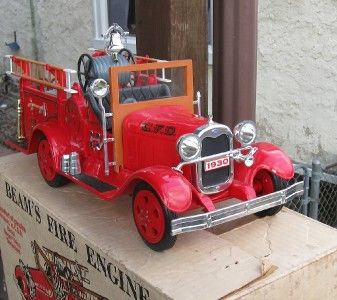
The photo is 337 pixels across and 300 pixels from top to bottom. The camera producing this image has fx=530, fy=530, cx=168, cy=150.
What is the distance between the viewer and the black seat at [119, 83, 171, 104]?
7.68ft

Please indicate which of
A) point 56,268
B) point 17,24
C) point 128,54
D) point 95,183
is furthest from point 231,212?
point 17,24

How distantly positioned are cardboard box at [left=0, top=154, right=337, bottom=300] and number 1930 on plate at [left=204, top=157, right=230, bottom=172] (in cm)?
26

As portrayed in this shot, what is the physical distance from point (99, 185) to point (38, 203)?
30 centimetres

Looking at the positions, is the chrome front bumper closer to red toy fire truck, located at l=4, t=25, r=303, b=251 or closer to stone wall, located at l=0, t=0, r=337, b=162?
red toy fire truck, located at l=4, t=25, r=303, b=251

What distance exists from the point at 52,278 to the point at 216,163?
3.04ft

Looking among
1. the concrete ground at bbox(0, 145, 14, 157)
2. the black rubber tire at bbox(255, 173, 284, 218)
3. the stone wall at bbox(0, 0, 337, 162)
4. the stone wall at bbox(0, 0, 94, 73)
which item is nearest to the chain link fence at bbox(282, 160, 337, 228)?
the black rubber tire at bbox(255, 173, 284, 218)

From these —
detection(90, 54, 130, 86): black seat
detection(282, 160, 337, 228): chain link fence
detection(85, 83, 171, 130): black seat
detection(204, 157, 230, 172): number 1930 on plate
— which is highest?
detection(90, 54, 130, 86): black seat

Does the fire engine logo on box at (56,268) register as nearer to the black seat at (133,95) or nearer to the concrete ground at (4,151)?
the black seat at (133,95)


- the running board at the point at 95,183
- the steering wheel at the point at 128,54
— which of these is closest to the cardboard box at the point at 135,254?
the running board at the point at 95,183

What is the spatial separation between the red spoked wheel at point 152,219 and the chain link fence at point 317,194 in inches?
22.5

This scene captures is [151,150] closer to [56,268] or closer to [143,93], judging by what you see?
[143,93]

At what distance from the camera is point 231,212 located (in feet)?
6.23

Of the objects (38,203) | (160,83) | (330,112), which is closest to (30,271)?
(38,203)

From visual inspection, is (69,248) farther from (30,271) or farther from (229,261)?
(229,261)
